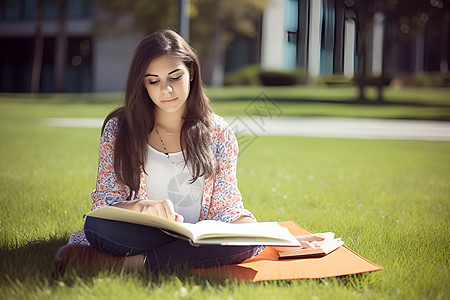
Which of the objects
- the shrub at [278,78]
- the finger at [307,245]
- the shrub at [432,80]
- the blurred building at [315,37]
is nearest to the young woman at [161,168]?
the finger at [307,245]

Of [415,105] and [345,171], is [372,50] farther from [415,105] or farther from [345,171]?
[345,171]

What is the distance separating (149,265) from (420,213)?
2.83 metres

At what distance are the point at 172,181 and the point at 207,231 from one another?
0.68m

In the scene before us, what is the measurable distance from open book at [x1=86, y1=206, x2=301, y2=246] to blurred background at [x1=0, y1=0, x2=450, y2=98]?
18466mm

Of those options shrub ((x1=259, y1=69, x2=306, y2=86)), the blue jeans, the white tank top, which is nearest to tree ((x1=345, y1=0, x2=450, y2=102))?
shrub ((x1=259, y1=69, x2=306, y2=86))

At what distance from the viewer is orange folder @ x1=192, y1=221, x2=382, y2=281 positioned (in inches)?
108

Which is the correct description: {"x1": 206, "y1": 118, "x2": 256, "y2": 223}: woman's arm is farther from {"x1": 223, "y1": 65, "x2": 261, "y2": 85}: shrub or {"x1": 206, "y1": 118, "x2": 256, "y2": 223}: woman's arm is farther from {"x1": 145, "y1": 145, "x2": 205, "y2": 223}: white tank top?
{"x1": 223, "y1": 65, "x2": 261, "y2": 85}: shrub

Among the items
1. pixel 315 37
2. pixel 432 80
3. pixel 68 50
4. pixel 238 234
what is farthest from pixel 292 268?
pixel 68 50

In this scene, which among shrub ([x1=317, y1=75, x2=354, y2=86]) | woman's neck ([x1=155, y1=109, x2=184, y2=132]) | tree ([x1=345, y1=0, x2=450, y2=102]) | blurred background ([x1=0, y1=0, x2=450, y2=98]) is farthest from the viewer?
shrub ([x1=317, y1=75, x2=354, y2=86])

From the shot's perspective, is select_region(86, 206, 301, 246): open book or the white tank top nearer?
select_region(86, 206, 301, 246): open book

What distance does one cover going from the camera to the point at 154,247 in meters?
2.79

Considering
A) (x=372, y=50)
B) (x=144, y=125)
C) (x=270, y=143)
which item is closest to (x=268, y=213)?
(x=144, y=125)

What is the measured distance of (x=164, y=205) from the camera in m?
2.65

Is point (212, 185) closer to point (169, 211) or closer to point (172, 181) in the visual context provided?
point (172, 181)
